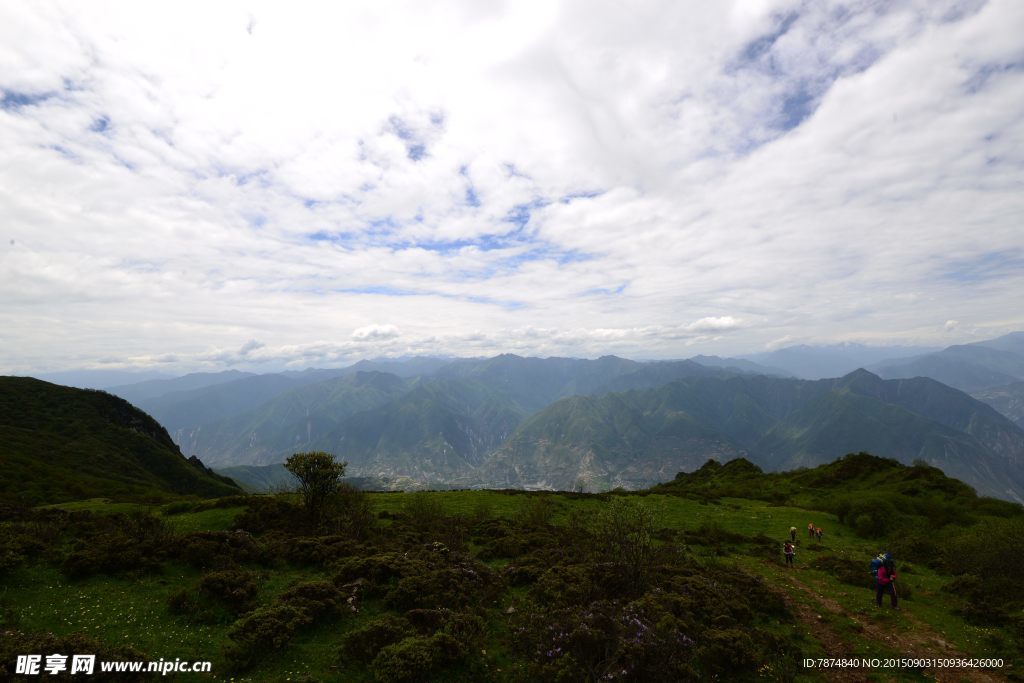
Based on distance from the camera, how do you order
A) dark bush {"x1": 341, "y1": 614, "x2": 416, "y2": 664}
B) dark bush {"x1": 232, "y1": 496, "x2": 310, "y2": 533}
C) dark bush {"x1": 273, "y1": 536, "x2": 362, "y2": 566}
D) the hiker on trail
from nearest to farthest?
1. dark bush {"x1": 341, "y1": 614, "x2": 416, "y2": 664}
2. the hiker on trail
3. dark bush {"x1": 273, "y1": 536, "x2": 362, "y2": 566}
4. dark bush {"x1": 232, "y1": 496, "x2": 310, "y2": 533}

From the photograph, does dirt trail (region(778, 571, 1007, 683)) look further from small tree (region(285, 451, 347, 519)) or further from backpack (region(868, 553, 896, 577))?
small tree (region(285, 451, 347, 519))

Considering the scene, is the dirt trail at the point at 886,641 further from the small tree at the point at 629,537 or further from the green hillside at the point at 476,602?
the small tree at the point at 629,537

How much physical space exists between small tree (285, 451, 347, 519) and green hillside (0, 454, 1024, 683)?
1214mm

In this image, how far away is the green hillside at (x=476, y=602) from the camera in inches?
602

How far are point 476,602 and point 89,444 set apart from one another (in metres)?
127

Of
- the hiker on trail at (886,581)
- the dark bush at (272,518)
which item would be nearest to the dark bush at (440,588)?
the dark bush at (272,518)

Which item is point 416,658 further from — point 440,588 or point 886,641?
point 886,641

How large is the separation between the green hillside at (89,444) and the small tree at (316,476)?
164ft

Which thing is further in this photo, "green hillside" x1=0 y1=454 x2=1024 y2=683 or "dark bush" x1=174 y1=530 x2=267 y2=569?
"dark bush" x1=174 y1=530 x2=267 y2=569

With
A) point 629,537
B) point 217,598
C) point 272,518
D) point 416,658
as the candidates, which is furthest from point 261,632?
point 272,518

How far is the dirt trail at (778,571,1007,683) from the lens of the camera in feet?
57.6

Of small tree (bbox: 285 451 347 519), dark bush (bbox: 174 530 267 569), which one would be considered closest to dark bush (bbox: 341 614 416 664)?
dark bush (bbox: 174 530 267 569)

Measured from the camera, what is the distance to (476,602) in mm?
20625

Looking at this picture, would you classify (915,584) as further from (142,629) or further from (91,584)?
(91,584)
